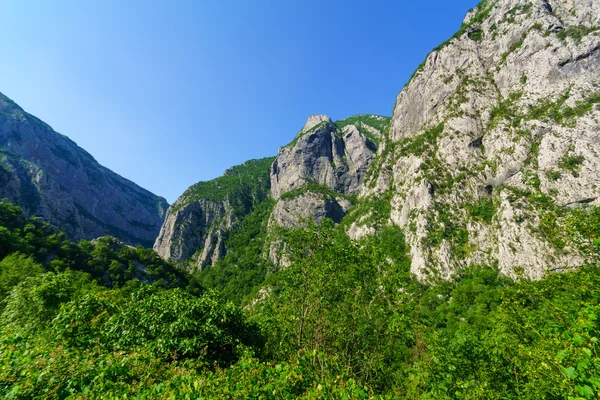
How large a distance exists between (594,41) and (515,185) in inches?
1918

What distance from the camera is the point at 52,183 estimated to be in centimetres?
14338

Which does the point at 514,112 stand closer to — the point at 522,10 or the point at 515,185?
the point at 515,185

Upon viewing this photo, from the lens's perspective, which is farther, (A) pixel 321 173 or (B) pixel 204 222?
(B) pixel 204 222

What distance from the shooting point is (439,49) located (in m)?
130

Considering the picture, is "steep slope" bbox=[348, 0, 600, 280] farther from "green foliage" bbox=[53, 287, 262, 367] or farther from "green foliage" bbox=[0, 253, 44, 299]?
"green foliage" bbox=[0, 253, 44, 299]

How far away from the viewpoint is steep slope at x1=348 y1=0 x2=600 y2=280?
6881cm

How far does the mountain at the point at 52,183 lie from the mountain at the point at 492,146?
358ft

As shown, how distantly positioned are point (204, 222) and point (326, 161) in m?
91.9

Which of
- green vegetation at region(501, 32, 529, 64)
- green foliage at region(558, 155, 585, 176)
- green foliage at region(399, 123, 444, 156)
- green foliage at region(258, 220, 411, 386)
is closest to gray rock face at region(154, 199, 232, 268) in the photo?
green foliage at region(399, 123, 444, 156)

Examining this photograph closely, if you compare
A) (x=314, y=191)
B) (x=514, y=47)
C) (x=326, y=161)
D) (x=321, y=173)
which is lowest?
(x=314, y=191)

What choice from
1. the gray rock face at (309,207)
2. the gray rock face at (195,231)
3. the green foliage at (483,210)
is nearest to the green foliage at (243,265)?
the gray rock face at (195,231)

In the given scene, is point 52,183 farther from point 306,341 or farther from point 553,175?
point 553,175

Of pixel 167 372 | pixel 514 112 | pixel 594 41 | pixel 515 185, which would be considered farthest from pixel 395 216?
pixel 167 372

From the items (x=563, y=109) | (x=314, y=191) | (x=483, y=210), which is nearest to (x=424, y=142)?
(x=483, y=210)
